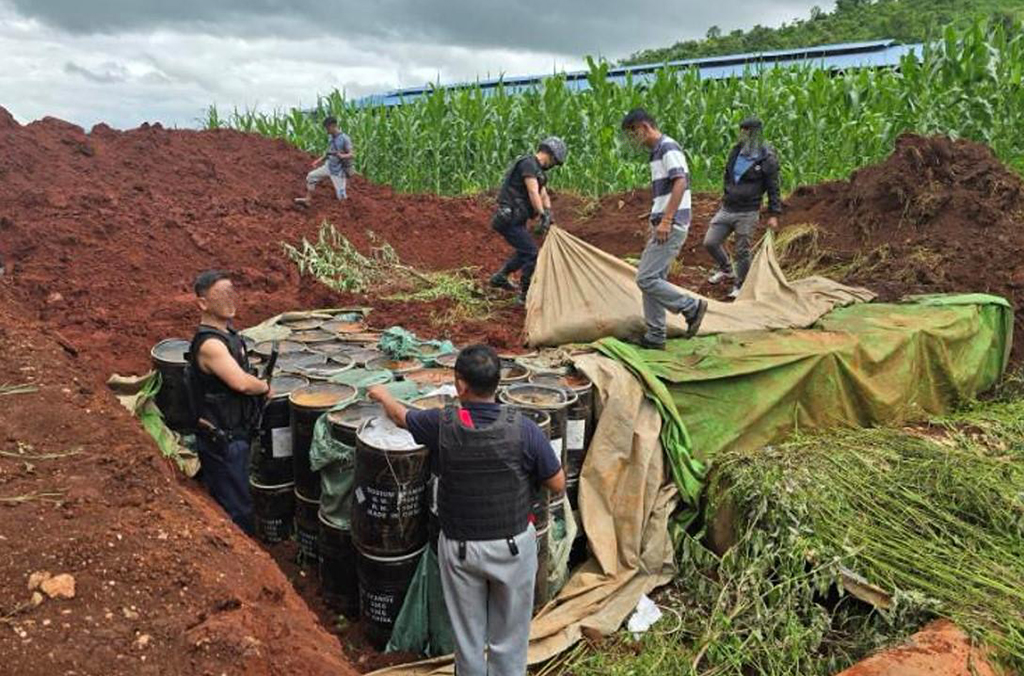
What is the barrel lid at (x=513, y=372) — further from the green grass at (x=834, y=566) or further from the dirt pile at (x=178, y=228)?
the green grass at (x=834, y=566)

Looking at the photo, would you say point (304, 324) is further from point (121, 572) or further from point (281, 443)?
point (121, 572)

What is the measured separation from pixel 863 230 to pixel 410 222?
21.0ft

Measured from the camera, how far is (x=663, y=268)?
5.34 metres

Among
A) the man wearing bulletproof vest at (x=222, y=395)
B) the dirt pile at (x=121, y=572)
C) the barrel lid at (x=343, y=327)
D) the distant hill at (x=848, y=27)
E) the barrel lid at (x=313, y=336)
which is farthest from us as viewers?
the distant hill at (x=848, y=27)

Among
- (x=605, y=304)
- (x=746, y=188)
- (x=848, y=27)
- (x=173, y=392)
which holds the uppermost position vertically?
(x=848, y=27)

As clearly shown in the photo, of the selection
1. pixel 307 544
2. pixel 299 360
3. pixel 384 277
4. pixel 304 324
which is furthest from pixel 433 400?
pixel 384 277

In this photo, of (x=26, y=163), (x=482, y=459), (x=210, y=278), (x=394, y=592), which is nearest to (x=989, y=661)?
(x=482, y=459)

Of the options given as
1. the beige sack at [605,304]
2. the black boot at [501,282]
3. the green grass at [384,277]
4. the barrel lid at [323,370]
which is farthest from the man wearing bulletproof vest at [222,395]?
the black boot at [501,282]

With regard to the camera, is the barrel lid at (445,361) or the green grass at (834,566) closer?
the green grass at (834,566)

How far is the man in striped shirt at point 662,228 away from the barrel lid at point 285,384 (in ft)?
8.24

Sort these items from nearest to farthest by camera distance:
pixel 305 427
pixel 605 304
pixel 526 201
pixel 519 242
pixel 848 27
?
pixel 305 427 < pixel 605 304 < pixel 526 201 < pixel 519 242 < pixel 848 27

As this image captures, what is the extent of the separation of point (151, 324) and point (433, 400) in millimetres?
3606

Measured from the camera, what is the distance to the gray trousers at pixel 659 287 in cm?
532

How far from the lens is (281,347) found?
5.50 meters
